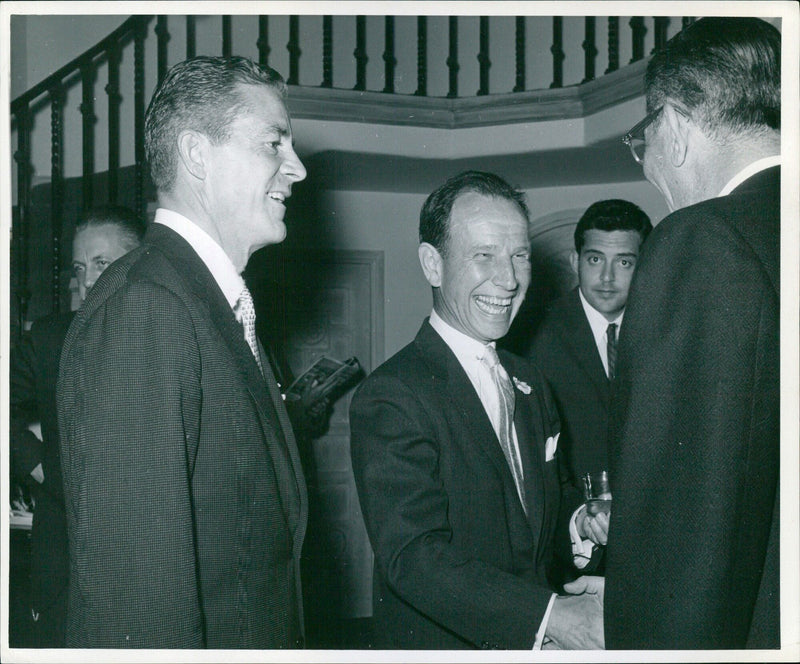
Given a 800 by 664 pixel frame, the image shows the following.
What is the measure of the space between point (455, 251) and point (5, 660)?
4.11 feet

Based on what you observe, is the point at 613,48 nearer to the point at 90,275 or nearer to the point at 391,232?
the point at 391,232

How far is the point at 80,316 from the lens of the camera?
1246 mm

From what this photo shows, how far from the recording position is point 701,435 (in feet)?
3.76

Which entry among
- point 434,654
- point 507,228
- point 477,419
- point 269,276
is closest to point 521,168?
point 269,276

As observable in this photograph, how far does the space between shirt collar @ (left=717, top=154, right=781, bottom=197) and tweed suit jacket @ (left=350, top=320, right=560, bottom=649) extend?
0.67m

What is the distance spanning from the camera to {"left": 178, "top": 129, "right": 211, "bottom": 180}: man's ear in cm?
148

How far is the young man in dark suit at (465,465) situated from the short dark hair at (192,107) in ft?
1.84

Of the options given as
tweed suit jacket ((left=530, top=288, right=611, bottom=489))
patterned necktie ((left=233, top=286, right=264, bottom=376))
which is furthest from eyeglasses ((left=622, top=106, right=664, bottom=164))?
tweed suit jacket ((left=530, top=288, right=611, bottom=489))

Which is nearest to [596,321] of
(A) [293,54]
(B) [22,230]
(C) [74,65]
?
(A) [293,54]

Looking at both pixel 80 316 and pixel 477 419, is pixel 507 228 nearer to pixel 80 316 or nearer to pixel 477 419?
pixel 477 419

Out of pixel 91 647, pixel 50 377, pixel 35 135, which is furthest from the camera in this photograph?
pixel 35 135

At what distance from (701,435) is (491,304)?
29.4 inches

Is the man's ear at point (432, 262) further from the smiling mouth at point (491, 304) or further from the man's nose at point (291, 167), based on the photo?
the man's nose at point (291, 167)

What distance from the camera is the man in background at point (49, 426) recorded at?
6.90 feet
